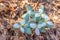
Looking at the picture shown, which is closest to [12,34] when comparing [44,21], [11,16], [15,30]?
[15,30]

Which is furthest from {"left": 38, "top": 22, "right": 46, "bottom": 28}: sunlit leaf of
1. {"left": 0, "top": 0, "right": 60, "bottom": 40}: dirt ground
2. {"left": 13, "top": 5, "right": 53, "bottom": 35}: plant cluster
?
{"left": 0, "top": 0, "right": 60, "bottom": 40}: dirt ground

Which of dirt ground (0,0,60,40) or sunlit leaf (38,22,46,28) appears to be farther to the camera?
dirt ground (0,0,60,40)

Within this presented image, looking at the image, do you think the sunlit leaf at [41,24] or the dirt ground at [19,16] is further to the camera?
the dirt ground at [19,16]

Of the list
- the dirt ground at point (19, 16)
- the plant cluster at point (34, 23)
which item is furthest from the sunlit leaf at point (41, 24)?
the dirt ground at point (19, 16)

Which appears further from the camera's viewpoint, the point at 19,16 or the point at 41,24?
the point at 19,16

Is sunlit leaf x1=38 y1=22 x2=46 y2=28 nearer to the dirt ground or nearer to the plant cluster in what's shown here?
the plant cluster

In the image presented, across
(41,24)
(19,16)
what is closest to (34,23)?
(41,24)

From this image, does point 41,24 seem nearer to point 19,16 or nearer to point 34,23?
point 34,23

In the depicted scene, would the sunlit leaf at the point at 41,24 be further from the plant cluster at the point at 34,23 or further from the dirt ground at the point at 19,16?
the dirt ground at the point at 19,16
